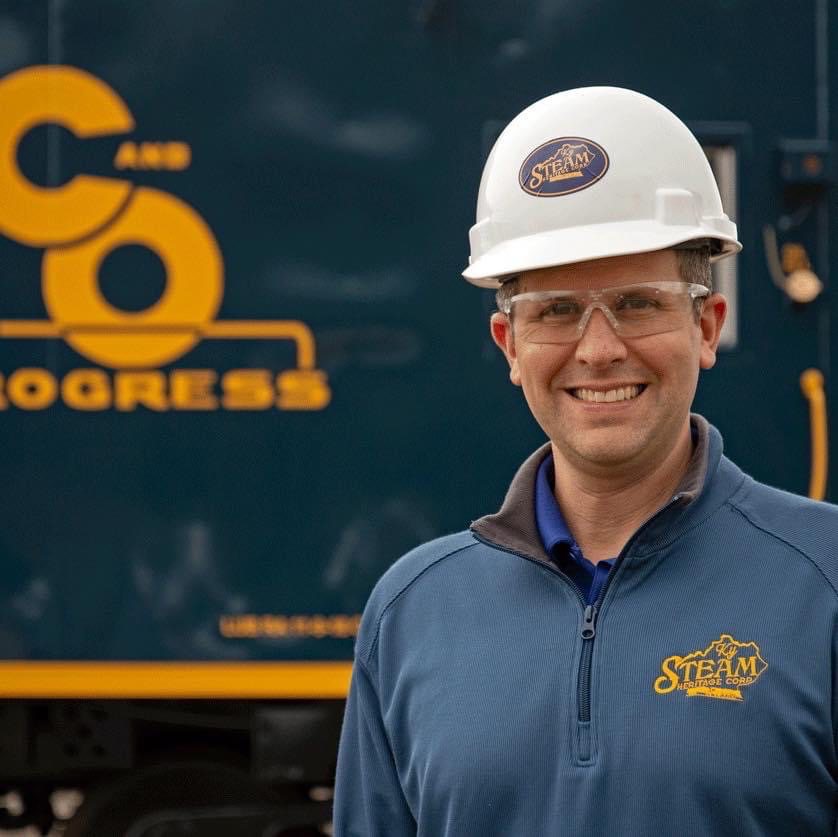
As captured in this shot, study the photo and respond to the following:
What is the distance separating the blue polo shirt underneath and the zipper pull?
0.08ft

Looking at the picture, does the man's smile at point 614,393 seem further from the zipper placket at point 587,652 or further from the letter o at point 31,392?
the letter o at point 31,392

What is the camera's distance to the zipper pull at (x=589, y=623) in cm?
169

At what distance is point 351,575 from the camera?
4145mm

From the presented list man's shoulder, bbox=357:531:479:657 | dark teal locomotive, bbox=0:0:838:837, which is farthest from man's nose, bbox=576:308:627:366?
dark teal locomotive, bbox=0:0:838:837

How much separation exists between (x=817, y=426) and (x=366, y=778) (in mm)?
2629

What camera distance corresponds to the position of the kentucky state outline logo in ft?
5.26

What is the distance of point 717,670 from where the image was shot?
161 cm

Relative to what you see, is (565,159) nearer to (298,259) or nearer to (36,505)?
(298,259)

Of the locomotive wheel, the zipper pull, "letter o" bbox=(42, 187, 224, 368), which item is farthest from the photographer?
the locomotive wheel

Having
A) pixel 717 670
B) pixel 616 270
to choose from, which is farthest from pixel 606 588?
pixel 616 270

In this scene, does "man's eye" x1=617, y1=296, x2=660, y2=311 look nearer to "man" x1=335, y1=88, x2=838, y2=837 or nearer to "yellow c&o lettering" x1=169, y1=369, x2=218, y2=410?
"man" x1=335, y1=88, x2=838, y2=837

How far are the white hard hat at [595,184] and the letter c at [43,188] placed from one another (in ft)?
7.85

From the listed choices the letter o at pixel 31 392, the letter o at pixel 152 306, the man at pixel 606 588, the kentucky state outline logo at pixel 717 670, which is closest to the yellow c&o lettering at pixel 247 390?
the letter o at pixel 152 306

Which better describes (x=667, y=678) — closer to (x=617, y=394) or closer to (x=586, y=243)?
(x=617, y=394)
